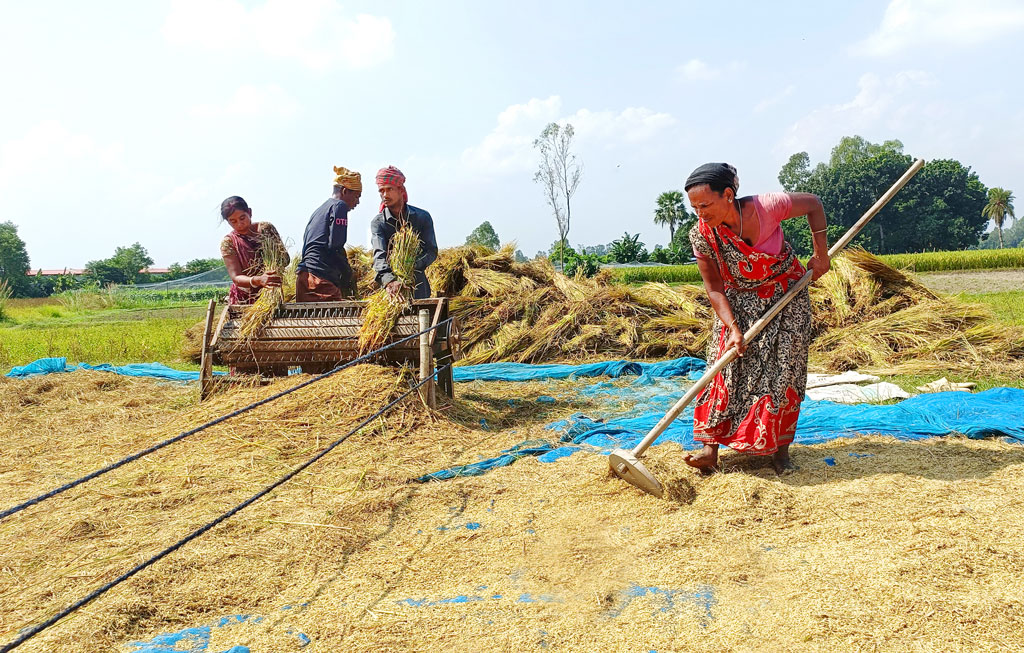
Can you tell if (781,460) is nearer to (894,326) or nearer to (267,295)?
(267,295)

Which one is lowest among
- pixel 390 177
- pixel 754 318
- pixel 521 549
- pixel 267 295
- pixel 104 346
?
pixel 521 549

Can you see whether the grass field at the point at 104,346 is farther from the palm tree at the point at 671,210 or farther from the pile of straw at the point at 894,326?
the palm tree at the point at 671,210

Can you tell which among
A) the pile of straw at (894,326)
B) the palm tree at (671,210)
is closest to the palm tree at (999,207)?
the palm tree at (671,210)

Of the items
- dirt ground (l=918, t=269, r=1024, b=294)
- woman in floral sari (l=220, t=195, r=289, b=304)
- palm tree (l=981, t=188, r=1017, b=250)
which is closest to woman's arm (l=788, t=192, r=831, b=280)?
woman in floral sari (l=220, t=195, r=289, b=304)

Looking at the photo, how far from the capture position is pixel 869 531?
8.68ft

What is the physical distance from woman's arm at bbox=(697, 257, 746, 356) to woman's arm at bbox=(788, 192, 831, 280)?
442 millimetres

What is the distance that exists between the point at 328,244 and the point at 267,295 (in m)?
0.67

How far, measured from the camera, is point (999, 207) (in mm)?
58531

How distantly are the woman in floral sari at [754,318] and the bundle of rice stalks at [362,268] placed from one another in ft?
21.6

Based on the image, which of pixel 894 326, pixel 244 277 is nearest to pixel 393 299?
pixel 244 277

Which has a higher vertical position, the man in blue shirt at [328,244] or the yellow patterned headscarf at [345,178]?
the yellow patterned headscarf at [345,178]

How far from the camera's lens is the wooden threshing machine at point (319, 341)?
496 centimetres

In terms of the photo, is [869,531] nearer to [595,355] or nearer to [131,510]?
[131,510]

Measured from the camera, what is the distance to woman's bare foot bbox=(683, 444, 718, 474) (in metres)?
3.43
